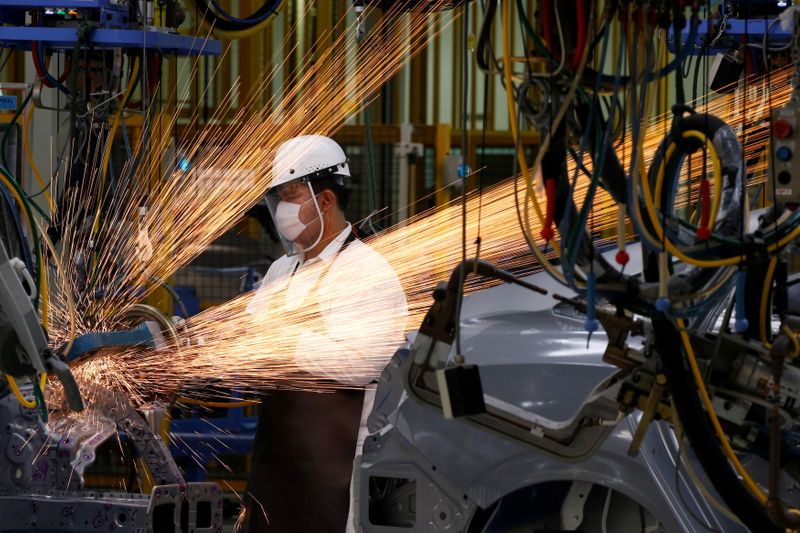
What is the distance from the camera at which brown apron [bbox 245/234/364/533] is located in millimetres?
5938

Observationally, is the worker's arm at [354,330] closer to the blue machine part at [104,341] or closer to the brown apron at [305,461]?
the brown apron at [305,461]

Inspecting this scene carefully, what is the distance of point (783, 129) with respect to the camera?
3.79 metres

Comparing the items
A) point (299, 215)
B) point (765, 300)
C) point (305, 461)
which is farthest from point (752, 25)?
point (765, 300)

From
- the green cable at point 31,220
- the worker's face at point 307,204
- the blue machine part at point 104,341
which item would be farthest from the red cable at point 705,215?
the worker's face at point 307,204

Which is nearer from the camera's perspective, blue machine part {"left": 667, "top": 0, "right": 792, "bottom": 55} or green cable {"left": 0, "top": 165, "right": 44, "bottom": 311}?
green cable {"left": 0, "top": 165, "right": 44, "bottom": 311}

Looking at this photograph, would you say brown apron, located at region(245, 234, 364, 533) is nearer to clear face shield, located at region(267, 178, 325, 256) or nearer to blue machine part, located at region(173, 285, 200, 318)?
clear face shield, located at region(267, 178, 325, 256)

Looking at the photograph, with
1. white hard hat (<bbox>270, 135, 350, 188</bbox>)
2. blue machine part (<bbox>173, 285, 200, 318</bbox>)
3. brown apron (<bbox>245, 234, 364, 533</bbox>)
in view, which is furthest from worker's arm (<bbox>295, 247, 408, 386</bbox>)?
blue machine part (<bbox>173, 285, 200, 318</bbox>)

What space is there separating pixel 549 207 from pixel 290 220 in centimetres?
241

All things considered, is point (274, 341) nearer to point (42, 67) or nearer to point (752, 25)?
point (42, 67)

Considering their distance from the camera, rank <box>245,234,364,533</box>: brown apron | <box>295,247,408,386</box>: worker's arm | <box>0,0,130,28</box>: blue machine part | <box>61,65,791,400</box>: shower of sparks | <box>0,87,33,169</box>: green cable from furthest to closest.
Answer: <box>0,87,33,169</box>: green cable
<box>0,0,130,28</box>: blue machine part
<box>245,234,364,533</box>: brown apron
<box>295,247,408,386</box>: worker's arm
<box>61,65,791,400</box>: shower of sparks

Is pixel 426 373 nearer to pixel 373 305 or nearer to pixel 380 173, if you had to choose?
pixel 373 305

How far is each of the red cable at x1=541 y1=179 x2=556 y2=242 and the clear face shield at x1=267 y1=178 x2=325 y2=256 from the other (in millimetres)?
2336

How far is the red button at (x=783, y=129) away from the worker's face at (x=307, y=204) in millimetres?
2622

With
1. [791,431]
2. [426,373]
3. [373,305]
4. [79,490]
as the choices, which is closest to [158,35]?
[373,305]
